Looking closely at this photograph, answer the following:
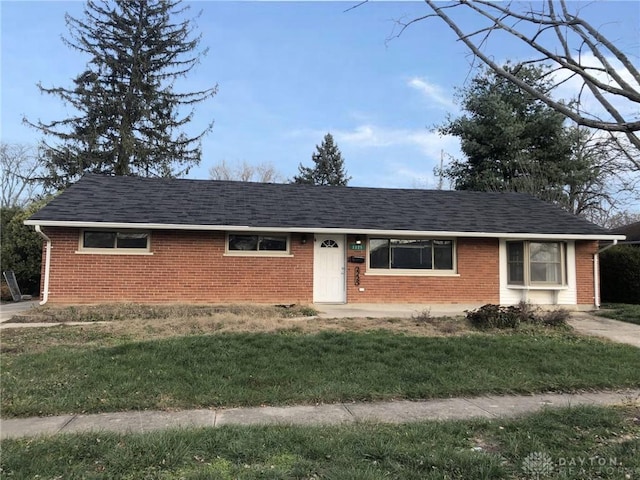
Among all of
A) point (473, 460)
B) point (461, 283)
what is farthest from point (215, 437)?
point (461, 283)

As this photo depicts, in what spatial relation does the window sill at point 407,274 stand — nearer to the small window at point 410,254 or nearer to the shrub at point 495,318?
the small window at point 410,254

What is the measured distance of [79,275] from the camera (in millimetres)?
13094

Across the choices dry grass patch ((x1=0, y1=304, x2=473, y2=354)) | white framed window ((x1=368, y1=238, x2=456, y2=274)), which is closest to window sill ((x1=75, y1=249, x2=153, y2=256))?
dry grass patch ((x1=0, y1=304, x2=473, y2=354))

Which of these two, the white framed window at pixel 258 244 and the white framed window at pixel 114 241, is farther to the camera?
the white framed window at pixel 258 244

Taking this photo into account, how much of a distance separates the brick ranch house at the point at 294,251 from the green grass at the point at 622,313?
648 mm

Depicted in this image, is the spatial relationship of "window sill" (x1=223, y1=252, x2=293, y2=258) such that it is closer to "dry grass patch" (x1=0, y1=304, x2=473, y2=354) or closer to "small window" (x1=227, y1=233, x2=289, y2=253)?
"small window" (x1=227, y1=233, x2=289, y2=253)

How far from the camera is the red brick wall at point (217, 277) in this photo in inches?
516

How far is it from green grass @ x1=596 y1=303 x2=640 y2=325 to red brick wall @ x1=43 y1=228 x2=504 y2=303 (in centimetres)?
301

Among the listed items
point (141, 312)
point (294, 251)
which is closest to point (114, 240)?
point (141, 312)

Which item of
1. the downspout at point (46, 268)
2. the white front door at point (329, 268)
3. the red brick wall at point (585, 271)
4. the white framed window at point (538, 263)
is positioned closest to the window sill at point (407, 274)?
the white front door at point (329, 268)

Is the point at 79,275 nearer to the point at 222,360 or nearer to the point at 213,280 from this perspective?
the point at 213,280

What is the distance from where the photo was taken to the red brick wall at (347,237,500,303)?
14.2 m

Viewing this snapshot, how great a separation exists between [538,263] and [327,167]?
33.4m

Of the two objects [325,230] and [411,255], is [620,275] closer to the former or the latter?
[411,255]
